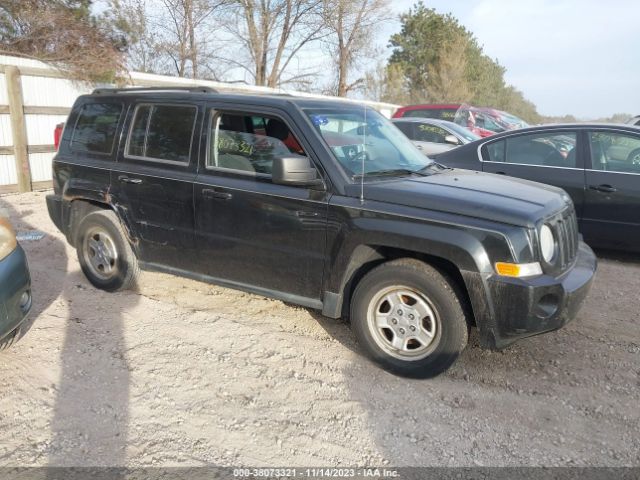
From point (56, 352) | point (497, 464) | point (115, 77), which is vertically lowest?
point (497, 464)

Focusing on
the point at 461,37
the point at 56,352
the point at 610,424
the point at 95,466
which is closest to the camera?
the point at 95,466

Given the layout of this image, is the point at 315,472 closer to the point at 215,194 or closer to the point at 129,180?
the point at 215,194

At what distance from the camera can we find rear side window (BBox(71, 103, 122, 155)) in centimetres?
500

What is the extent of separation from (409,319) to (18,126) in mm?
8833

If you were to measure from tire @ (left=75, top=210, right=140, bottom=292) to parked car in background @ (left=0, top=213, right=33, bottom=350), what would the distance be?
1.10m

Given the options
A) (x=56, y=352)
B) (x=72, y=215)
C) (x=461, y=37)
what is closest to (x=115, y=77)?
(x=72, y=215)

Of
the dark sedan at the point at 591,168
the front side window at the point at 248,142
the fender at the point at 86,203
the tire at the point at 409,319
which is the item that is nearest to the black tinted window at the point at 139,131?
the fender at the point at 86,203

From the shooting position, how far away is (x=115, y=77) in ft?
37.0

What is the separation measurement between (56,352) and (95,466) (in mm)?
1516

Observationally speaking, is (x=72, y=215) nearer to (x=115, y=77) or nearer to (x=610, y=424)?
(x=610, y=424)

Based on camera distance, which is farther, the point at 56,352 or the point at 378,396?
the point at 56,352

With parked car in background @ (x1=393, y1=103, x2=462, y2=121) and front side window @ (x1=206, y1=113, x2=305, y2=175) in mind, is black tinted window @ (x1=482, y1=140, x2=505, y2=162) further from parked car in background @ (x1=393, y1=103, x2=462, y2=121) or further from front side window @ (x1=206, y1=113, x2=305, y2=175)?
parked car in background @ (x1=393, y1=103, x2=462, y2=121)

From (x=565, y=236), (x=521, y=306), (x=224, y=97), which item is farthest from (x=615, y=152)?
(x=224, y=97)

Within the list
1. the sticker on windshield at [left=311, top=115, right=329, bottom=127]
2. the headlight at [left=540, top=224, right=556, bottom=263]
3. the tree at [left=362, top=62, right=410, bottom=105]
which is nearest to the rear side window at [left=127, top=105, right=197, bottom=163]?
the sticker on windshield at [left=311, top=115, right=329, bottom=127]
